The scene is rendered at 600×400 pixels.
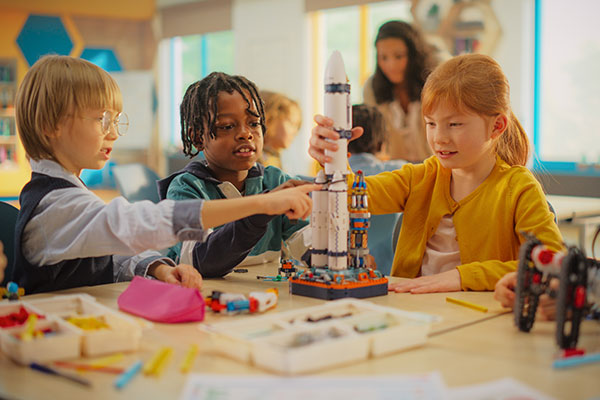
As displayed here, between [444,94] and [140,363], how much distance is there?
102 centimetres

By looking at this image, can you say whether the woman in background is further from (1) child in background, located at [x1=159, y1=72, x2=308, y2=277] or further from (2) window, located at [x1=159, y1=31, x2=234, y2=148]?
(2) window, located at [x1=159, y1=31, x2=234, y2=148]

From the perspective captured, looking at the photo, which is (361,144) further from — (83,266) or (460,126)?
(83,266)

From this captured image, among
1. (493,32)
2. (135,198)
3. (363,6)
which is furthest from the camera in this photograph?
(363,6)

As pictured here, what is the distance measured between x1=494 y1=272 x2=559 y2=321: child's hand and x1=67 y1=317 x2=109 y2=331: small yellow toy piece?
28.7 inches

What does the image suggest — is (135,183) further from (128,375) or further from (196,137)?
(128,375)

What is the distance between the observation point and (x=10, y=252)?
1631 mm

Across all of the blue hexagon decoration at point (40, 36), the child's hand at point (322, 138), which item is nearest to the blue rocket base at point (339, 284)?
the child's hand at point (322, 138)

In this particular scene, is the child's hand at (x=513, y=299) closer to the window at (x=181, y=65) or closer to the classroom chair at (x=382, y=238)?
the classroom chair at (x=382, y=238)

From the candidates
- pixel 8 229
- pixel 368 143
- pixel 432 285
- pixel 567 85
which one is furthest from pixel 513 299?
pixel 567 85

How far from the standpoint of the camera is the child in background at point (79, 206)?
131 cm

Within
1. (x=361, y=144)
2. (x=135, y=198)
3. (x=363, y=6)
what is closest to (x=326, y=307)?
(x=361, y=144)

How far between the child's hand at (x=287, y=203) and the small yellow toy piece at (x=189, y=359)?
40cm

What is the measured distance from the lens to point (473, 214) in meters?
1.67

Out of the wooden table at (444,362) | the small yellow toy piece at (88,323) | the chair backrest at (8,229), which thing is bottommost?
the wooden table at (444,362)
